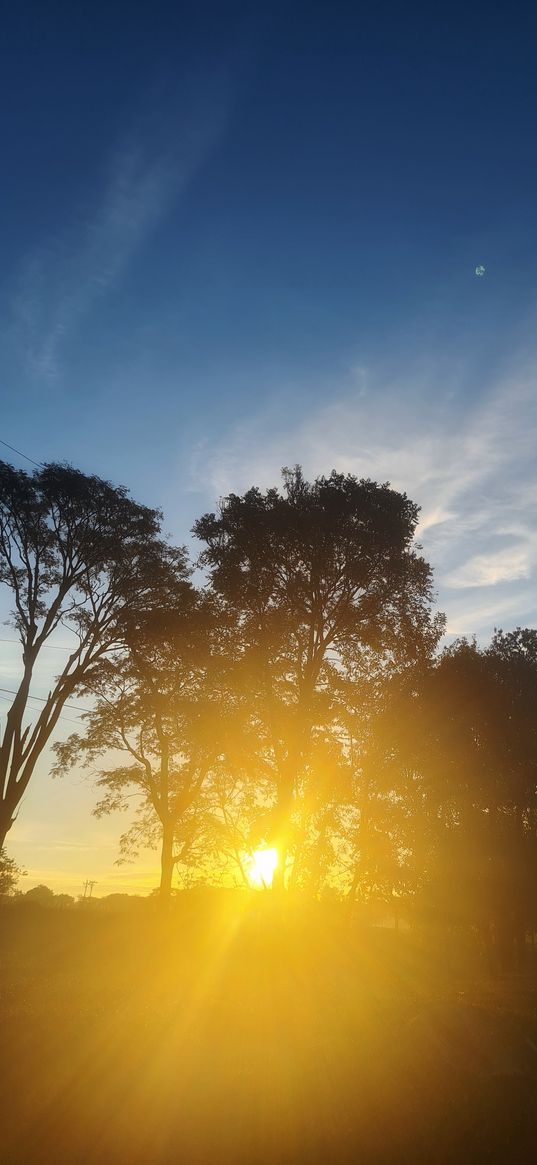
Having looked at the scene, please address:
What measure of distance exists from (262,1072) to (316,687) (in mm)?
18094

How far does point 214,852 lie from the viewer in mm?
39312

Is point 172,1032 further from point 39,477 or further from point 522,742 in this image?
point 522,742

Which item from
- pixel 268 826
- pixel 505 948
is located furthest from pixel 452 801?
pixel 268 826

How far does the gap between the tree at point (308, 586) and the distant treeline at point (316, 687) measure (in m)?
0.07

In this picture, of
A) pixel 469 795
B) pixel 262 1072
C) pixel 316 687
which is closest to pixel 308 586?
pixel 316 687

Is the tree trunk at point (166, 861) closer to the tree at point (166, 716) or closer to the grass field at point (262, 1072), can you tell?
the tree at point (166, 716)

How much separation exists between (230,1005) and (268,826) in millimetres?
12065

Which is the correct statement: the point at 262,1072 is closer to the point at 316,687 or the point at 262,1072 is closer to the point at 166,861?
the point at 316,687

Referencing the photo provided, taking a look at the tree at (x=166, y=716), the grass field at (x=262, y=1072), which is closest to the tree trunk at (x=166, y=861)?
the tree at (x=166, y=716)

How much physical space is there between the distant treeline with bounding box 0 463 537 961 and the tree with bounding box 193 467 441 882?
0.07 m

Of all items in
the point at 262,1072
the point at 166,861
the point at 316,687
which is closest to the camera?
the point at 262,1072

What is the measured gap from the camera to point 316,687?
28922 millimetres

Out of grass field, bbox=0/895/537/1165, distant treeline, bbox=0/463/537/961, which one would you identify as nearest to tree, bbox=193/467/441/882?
distant treeline, bbox=0/463/537/961

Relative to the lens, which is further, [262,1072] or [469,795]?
[469,795]
